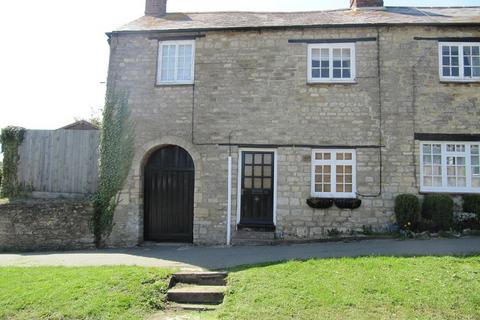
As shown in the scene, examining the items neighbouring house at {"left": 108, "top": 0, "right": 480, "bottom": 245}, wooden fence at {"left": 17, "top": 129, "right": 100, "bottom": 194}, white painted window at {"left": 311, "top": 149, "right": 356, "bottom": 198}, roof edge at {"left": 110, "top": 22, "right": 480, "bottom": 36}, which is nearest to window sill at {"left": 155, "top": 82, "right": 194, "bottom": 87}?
neighbouring house at {"left": 108, "top": 0, "right": 480, "bottom": 245}

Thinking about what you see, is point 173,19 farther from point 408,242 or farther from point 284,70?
point 408,242

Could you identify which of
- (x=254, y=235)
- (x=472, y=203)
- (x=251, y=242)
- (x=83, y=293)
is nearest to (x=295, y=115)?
(x=254, y=235)

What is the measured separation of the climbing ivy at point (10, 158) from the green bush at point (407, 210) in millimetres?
11874

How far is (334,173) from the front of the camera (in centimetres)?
1206

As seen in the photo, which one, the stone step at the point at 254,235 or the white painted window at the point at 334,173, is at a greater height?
the white painted window at the point at 334,173

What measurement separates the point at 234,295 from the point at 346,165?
21.3 ft

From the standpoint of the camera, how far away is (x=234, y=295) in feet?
22.8

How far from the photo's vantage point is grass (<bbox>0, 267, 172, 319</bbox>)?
641 cm

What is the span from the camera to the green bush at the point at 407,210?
1136 cm

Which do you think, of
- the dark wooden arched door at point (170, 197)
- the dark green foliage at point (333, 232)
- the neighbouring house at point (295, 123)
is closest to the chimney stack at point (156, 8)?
the neighbouring house at point (295, 123)

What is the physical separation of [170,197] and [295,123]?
459 cm

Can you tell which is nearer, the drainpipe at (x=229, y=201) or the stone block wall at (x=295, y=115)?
the stone block wall at (x=295, y=115)

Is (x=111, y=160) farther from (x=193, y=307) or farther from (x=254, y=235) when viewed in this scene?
(x=193, y=307)

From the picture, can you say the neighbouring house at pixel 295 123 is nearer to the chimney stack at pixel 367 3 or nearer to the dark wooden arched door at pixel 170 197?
the dark wooden arched door at pixel 170 197
